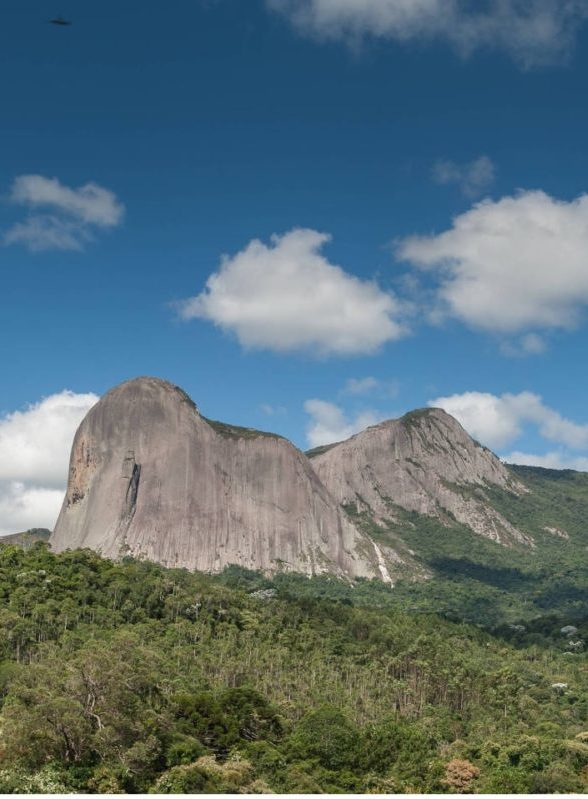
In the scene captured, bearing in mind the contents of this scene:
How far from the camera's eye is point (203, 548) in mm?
136875

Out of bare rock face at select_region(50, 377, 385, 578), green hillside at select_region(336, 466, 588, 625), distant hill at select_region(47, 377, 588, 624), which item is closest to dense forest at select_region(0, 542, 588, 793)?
distant hill at select_region(47, 377, 588, 624)

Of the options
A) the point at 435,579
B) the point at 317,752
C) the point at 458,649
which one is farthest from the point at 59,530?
the point at 317,752

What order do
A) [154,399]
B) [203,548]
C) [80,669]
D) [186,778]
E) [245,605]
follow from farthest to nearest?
[154,399], [203,548], [245,605], [80,669], [186,778]

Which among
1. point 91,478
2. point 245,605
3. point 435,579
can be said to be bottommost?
point 245,605

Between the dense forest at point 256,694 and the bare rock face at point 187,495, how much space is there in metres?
39.9

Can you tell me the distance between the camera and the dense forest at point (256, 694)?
115ft

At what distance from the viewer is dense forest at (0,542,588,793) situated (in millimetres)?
35094

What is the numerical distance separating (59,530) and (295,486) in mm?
40905

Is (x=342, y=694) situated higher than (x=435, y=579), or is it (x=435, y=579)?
(x=435, y=579)

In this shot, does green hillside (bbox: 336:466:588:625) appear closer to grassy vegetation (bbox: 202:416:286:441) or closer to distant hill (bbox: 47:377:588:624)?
distant hill (bbox: 47:377:588:624)

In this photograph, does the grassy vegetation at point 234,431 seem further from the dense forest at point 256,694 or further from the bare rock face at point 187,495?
the dense forest at point 256,694

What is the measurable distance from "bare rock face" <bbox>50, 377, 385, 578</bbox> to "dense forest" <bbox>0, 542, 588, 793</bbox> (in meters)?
39.9

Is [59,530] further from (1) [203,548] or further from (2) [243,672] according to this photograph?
(2) [243,672]

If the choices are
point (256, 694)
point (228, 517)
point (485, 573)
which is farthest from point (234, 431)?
point (256, 694)
